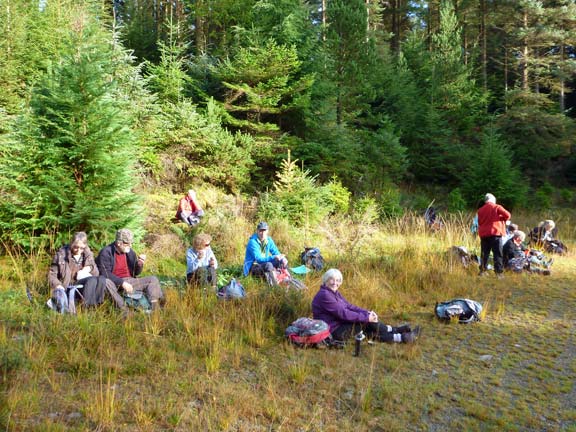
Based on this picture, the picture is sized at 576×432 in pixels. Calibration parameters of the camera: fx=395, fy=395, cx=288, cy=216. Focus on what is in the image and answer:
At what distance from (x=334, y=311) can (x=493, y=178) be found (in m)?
14.7

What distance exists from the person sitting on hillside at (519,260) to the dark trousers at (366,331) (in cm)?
478

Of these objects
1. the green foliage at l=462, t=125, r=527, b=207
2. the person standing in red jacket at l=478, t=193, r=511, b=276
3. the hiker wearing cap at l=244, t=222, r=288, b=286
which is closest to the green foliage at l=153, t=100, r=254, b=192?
the hiker wearing cap at l=244, t=222, r=288, b=286

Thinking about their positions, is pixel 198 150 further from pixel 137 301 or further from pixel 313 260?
pixel 137 301

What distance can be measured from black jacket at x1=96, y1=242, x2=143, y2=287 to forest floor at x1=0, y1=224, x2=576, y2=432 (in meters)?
0.51

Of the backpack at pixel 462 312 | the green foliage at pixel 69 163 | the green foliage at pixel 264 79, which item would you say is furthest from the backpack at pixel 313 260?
the green foliage at pixel 264 79

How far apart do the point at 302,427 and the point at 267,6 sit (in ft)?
48.2

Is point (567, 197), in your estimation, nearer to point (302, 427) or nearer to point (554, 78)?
point (554, 78)

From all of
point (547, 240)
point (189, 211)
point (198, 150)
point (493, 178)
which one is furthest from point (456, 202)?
point (189, 211)

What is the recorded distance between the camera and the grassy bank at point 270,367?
118 inches

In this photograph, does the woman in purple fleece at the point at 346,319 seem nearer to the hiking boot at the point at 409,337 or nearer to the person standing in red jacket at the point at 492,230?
the hiking boot at the point at 409,337

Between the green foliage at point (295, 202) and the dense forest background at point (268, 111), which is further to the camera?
the green foliage at point (295, 202)

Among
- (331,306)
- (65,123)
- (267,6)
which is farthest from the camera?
(267,6)

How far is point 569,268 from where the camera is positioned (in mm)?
8500

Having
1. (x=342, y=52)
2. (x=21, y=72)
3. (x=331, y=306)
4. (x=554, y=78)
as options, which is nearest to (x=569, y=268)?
(x=331, y=306)
